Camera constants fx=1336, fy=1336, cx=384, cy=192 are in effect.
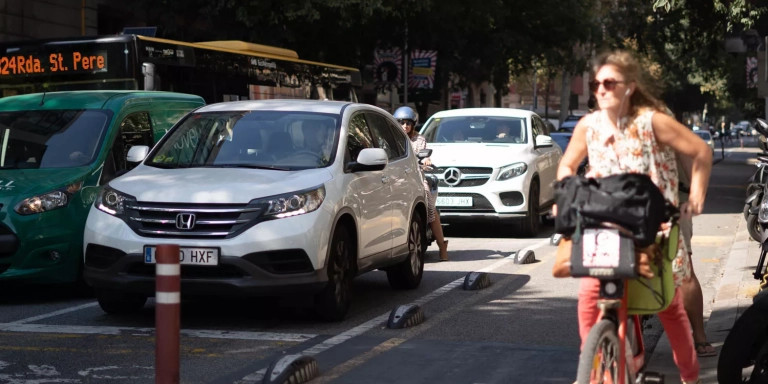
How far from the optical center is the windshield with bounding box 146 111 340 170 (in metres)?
9.73

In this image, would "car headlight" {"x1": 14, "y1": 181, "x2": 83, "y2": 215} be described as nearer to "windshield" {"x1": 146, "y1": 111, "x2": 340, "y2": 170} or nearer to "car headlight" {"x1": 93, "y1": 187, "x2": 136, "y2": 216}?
"windshield" {"x1": 146, "y1": 111, "x2": 340, "y2": 170}

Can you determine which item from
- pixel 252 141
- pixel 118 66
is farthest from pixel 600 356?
pixel 118 66

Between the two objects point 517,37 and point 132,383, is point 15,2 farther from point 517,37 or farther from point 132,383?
point 132,383

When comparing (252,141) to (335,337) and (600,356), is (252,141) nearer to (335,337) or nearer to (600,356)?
(335,337)

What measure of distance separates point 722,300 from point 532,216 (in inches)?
274

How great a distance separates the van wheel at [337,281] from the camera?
9.23m

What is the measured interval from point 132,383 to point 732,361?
310 centimetres

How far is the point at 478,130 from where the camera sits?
1794cm

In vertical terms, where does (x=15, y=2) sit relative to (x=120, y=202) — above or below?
above

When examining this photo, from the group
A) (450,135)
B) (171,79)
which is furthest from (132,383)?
(450,135)

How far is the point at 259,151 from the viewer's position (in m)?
9.82

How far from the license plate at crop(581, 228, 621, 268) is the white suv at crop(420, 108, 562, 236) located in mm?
11415

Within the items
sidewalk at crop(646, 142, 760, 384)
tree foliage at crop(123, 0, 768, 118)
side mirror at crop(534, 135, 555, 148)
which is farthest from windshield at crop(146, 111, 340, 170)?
tree foliage at crop(123, 0, 768, 118)

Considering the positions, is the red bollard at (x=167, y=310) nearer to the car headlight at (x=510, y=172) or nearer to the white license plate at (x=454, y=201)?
the white license plate at (x=454, y=201)
